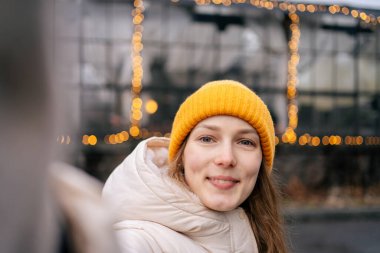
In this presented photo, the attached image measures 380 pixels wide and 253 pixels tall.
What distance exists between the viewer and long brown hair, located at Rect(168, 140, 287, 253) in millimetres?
1368

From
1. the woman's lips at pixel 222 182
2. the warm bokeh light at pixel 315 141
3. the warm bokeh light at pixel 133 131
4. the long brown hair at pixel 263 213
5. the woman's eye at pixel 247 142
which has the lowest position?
the warm bokeh light at pixel 315 141

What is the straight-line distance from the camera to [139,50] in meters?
10.6

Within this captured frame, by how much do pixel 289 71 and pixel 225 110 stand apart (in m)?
10.6

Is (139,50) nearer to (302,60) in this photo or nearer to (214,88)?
(302,60)

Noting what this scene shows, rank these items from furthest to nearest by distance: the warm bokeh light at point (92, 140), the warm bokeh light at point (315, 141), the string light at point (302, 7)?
the warm bokeh light at point (315, 141) → the string light at point (302, 7) → the warm bokeh light at point (92, 140)

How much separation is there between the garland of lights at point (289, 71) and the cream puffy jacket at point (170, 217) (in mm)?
8592

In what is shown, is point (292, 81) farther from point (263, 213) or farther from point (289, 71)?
point (263, 213)

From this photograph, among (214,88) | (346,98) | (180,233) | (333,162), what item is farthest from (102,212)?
(346,98)

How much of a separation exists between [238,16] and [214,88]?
→ 403 inches

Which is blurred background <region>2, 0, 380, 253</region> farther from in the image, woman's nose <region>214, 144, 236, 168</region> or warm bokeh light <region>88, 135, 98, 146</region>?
woman's nose <region>214, 144, 236, 168</region>

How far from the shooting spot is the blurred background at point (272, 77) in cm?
1039

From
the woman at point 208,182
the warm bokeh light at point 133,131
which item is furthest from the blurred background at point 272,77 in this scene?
the woman at point 208,182

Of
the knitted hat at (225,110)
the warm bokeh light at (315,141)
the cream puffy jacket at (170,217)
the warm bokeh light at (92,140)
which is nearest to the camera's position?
the cream puffy jacket at (170,217)

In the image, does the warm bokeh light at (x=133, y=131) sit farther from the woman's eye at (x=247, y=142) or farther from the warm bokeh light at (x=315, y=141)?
the woman's eye at (x=247, y=142)
